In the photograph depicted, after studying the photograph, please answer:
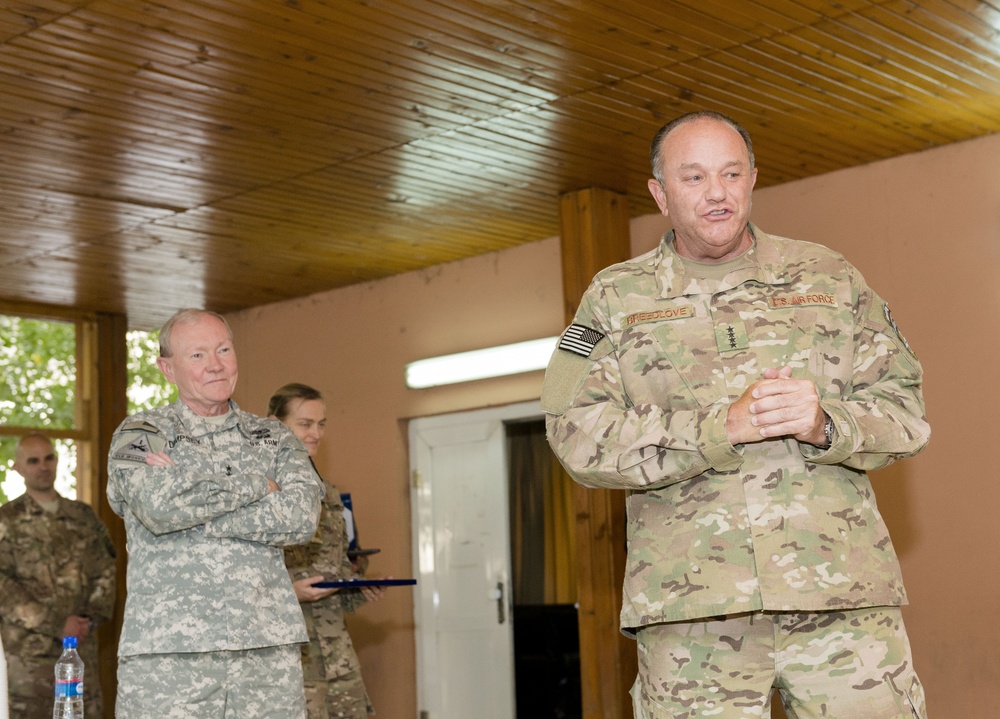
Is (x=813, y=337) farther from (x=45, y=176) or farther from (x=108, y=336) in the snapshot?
(x=108, y=336)

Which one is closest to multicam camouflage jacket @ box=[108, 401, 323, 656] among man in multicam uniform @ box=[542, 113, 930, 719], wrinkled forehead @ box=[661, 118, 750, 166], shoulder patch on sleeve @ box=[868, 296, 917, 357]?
man in multicam uniform @ box=[542, 113, 930, 719]

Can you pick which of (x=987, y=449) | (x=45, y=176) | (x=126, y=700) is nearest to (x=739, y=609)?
(x=126, y=700)

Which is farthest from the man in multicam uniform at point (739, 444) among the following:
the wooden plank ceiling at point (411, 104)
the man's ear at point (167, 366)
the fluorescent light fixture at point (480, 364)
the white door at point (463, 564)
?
the white door at point (463, 564)

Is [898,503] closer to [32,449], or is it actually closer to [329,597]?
[329,597]

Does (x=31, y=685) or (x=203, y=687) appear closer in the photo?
(x=203, y=687)

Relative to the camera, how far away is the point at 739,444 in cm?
211

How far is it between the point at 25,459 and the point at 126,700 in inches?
175

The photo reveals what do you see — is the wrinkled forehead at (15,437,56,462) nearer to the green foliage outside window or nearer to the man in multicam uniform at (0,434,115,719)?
the man in multicam uniform at (0,434,115,719)

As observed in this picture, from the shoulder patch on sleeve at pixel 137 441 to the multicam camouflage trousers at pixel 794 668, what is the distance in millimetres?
1794

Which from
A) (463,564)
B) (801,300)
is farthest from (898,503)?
(801,300)

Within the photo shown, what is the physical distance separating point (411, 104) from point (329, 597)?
212 cm

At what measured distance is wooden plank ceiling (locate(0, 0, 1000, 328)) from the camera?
471cm

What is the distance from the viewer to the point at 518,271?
8.08m

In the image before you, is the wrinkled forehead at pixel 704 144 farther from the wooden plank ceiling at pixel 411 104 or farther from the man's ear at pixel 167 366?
the wooden plank ceiling at pixel 411 104
